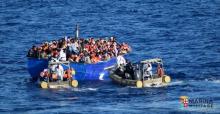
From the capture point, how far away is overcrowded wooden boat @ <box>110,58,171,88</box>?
300 feet

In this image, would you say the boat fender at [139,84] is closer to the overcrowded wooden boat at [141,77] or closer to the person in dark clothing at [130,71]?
the overcrowded wooden boat at [141,77]

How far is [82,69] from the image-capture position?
3684 inches

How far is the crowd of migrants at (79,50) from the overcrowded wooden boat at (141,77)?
294cm

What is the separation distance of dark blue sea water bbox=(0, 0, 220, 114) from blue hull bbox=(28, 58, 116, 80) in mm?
859

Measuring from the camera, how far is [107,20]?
137875 millimetres

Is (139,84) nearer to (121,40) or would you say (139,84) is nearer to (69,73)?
(69,73)

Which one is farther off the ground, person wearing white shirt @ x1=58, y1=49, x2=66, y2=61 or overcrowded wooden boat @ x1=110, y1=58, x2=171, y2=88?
person wearing white shirt @ x1=58, y1=49, x2=66, y2=61

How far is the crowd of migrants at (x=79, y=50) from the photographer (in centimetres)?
9406

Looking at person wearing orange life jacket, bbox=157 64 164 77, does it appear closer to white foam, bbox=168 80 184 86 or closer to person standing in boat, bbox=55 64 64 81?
white foam, bbox=168 80 184 86

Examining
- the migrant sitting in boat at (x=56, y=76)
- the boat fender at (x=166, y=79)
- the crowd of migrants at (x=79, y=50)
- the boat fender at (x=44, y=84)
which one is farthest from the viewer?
the crowd of migrants at (x=79, y=50)

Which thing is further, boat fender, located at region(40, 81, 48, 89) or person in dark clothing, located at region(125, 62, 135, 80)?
person in dark clothing, located at region(125, 62, 135, 80)

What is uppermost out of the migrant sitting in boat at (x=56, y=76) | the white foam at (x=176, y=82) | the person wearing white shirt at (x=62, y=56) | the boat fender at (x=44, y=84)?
the person wearing white shirt at (x=62, y=56)

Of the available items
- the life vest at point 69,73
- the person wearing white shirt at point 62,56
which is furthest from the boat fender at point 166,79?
the person wearing white shirt at point 62,56

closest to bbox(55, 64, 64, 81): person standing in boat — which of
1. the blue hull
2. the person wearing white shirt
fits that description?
the blue hull
